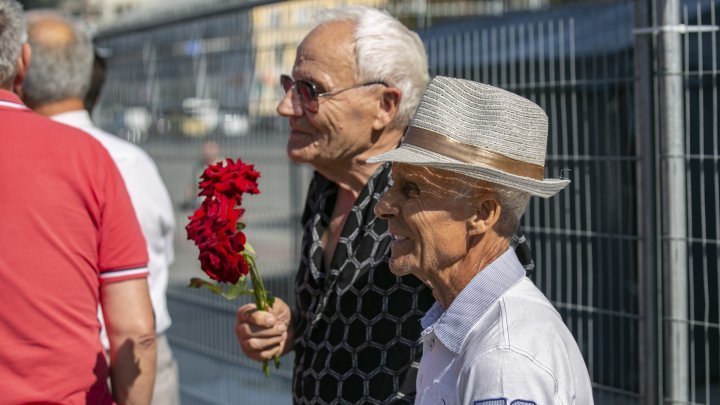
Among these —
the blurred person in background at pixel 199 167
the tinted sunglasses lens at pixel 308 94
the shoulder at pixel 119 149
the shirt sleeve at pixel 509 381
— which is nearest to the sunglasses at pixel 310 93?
the tinted sunglasses lens at pixel 308 94

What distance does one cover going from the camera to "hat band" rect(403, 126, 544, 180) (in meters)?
1.94

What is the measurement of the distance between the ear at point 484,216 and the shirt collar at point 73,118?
2.22 m

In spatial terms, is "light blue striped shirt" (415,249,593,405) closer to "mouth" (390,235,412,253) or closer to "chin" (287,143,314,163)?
"mouth" (390,235,412,253)

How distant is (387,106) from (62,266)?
102cm

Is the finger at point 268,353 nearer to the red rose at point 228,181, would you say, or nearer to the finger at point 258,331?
the finger at point 258,331

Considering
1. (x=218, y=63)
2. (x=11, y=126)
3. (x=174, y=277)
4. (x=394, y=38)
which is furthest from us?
(x=174, y=277)

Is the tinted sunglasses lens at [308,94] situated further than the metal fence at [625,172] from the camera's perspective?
No

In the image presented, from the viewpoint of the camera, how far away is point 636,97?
3264 millimetres

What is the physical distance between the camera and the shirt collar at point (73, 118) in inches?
149

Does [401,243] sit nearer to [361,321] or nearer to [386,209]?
[386,209]

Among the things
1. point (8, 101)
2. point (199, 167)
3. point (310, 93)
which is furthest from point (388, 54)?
point (199, 167)

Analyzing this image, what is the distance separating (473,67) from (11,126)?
1.90 m

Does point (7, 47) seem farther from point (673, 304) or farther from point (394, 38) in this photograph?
point (673, 304)

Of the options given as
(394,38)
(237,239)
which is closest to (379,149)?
(394,38)
